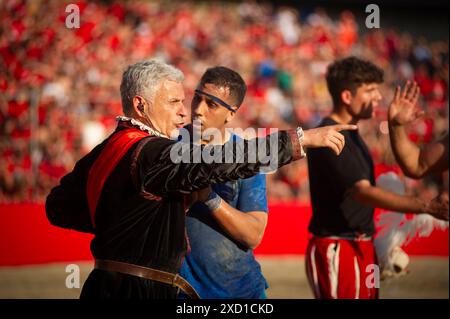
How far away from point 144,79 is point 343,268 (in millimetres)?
2627

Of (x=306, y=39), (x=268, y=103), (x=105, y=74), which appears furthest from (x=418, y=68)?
(x=105, y=74)

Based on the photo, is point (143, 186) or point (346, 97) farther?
point (346, 97)

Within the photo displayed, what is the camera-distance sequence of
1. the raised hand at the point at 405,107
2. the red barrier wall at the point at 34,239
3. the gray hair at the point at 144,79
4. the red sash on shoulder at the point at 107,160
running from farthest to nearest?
the red barrier wall at the point at 34,239, the raised hand at the point at 405,107, the gray hair at the point at 144,79, the red sash on shoulder at the point at 107,160

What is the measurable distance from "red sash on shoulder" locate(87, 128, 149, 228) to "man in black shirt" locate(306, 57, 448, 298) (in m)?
2.44

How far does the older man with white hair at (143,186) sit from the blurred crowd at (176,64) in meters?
7.86

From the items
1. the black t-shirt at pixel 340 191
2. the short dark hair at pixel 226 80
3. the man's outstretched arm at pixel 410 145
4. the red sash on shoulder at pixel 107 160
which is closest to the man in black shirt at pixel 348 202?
the black t-shirt at pixel 340 191

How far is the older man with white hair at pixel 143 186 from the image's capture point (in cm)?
348

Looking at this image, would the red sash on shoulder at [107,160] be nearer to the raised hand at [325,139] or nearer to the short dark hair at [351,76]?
the raised hand at [325,139]

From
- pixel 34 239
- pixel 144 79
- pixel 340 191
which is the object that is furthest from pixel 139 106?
pixel 34 239

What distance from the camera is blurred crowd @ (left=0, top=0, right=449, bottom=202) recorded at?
11.7 metres

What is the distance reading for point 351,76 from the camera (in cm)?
606

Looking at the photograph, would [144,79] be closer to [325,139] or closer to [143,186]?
[143,186]

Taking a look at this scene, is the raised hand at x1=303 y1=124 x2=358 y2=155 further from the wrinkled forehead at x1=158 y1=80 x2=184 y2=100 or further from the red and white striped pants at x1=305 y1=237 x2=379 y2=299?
the red and white striped pants at x1=305 y1=237 x2=379 y2=299

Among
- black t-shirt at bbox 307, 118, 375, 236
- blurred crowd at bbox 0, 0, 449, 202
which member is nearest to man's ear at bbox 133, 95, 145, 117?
black t-shirt at bbox 307, 118, 375, 236
